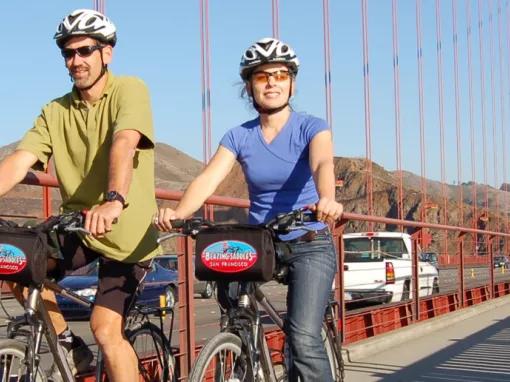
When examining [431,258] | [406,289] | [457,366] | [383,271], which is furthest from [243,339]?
[383,271]

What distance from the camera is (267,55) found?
423cm

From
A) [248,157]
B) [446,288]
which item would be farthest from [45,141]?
[446,288]

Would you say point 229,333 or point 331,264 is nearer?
point 229,333

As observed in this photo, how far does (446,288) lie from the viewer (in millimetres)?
13500

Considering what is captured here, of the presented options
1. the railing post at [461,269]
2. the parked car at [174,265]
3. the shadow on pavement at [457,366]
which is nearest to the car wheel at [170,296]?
the parked car at [174,265]

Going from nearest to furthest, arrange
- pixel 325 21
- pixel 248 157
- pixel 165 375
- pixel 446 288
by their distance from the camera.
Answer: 1. pixel 248 157
2. pixel 165 375
3. pixel 446 288
4. pixel 325 21

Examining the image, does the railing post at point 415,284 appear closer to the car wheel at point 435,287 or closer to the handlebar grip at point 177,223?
the car wheel at point 435,287

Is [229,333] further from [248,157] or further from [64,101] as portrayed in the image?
[64,101]

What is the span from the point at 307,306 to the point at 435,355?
4.53m

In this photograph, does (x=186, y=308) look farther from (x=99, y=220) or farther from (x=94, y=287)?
(x=99, y=220)

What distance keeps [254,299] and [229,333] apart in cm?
23

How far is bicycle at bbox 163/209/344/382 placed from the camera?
3.92m

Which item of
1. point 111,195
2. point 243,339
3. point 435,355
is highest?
point 111,195

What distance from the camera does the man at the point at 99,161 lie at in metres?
3.96
